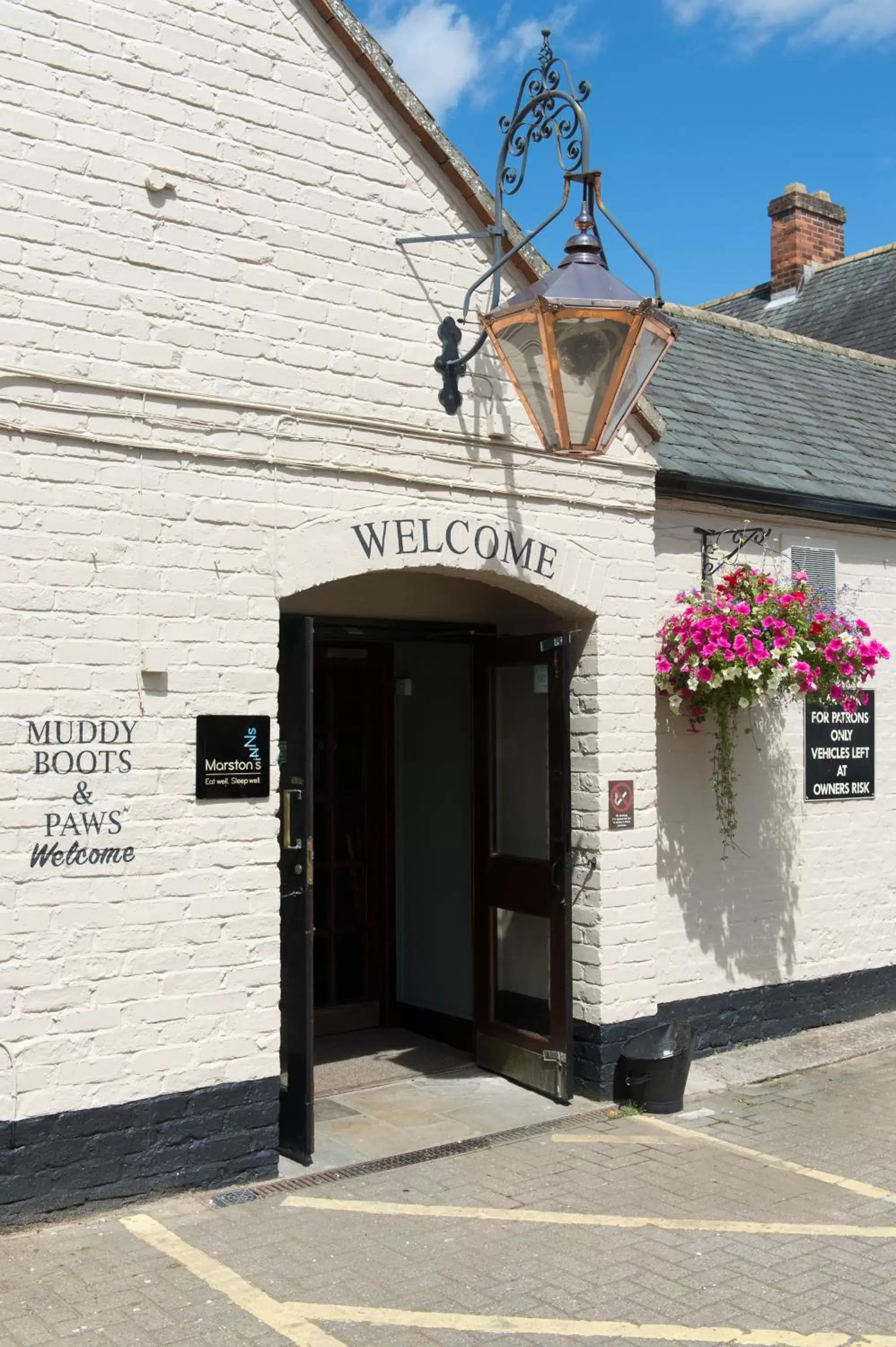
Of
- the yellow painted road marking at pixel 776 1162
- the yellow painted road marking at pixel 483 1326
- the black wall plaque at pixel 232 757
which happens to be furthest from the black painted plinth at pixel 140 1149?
the yellow painted road marking at pixel 776 1162

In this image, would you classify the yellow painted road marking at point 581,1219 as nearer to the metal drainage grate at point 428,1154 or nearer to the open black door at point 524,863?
the metal drainage grate at point 428,1154

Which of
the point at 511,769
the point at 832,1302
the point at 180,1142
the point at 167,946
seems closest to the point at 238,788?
the point at 167,946

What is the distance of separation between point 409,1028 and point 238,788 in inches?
132

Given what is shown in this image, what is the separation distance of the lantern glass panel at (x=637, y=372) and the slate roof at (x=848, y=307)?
9.53 metres

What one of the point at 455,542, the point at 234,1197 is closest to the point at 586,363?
the point at 455,542

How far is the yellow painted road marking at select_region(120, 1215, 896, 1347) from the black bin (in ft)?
7.72

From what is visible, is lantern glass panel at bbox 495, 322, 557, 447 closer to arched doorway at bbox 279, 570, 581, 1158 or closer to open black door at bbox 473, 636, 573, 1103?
arched doorway at bbox 279, 570, 581, 1158

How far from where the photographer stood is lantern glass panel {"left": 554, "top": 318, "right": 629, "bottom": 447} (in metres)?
5.80

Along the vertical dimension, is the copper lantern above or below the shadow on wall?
above

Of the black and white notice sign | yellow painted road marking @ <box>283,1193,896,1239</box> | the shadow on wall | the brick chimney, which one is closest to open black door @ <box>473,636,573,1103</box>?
the shadow on wall

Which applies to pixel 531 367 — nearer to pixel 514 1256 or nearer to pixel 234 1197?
pixel 514 1256

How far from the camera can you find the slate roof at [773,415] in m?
8.27

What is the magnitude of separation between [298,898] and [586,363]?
110 inches

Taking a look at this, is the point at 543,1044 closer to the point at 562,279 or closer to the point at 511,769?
the point at 511,769
